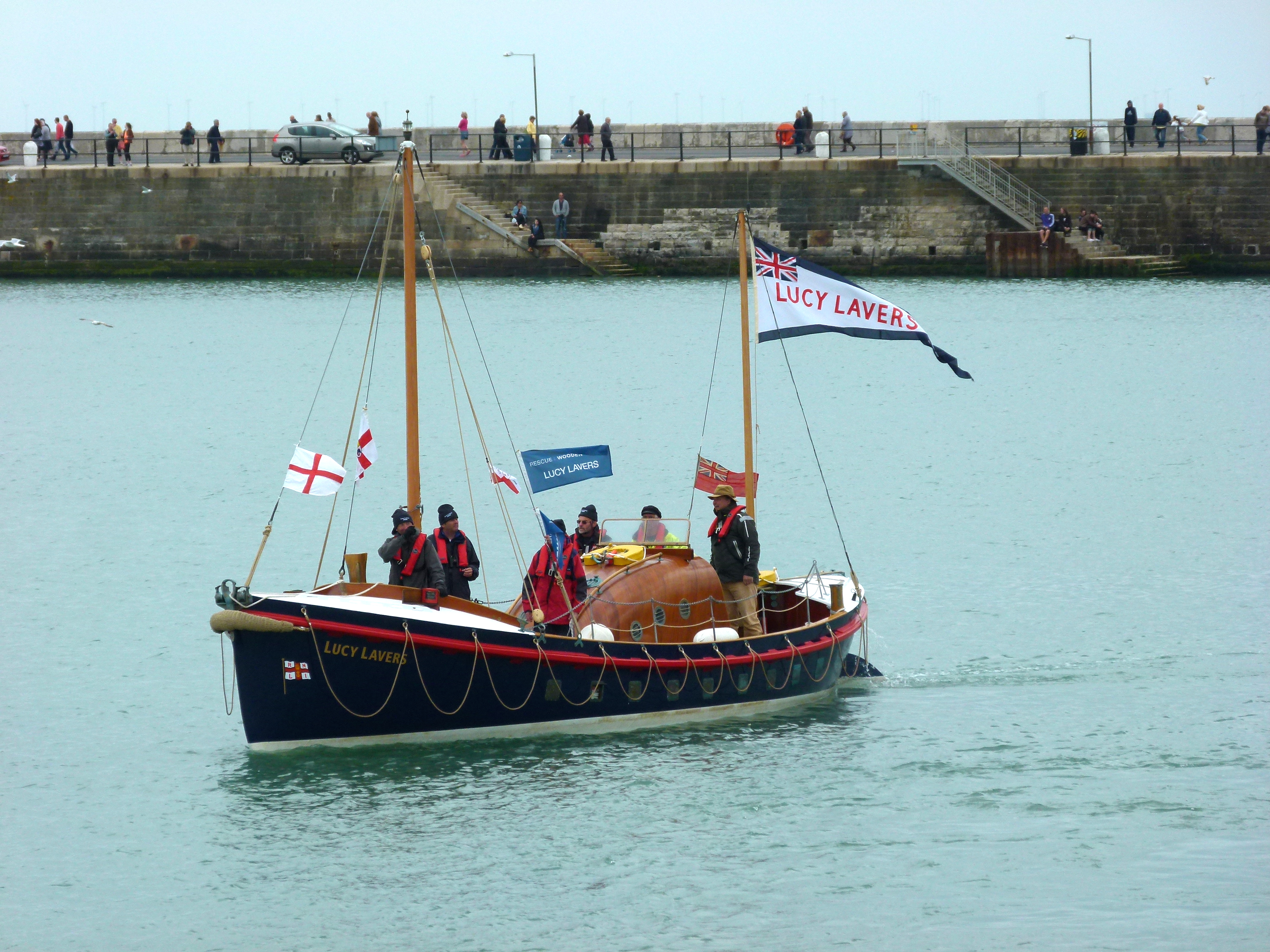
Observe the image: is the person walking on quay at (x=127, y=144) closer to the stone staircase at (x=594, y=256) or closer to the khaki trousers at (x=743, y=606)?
the stone staircase at (x=594, y=256)

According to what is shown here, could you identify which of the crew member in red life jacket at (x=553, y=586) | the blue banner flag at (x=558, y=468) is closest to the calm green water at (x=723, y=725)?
the crew member in red life jacket at (x=553, y=586)

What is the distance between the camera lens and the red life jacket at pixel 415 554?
14.9m

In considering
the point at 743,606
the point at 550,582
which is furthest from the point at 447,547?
the point at 743,606

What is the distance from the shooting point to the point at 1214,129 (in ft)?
192

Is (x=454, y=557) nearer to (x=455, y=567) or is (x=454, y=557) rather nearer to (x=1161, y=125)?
(x=455, y=567)

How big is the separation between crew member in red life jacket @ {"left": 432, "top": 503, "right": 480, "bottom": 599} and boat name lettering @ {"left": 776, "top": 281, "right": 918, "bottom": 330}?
4049 millimetres

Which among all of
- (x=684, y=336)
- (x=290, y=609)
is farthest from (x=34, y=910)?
(x=684, y=336)

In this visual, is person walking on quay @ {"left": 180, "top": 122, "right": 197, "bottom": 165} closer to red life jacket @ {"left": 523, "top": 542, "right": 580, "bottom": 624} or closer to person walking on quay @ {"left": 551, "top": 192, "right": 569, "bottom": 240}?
person walking on quay @ {"left": 551, "top": 192, "right": 569, "bottom": 240}

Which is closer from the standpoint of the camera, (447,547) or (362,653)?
(362,653)

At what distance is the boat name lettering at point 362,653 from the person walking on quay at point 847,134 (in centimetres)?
4218

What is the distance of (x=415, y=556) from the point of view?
1495cm

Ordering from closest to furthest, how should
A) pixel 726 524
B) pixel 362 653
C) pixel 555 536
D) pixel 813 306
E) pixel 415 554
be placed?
pixel 362 653
pixel 415 554
pixel 555 536
pixel 726 524
pixel 813 306

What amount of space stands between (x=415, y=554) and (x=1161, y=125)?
145 feet

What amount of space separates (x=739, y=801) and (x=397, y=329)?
3635 cm
